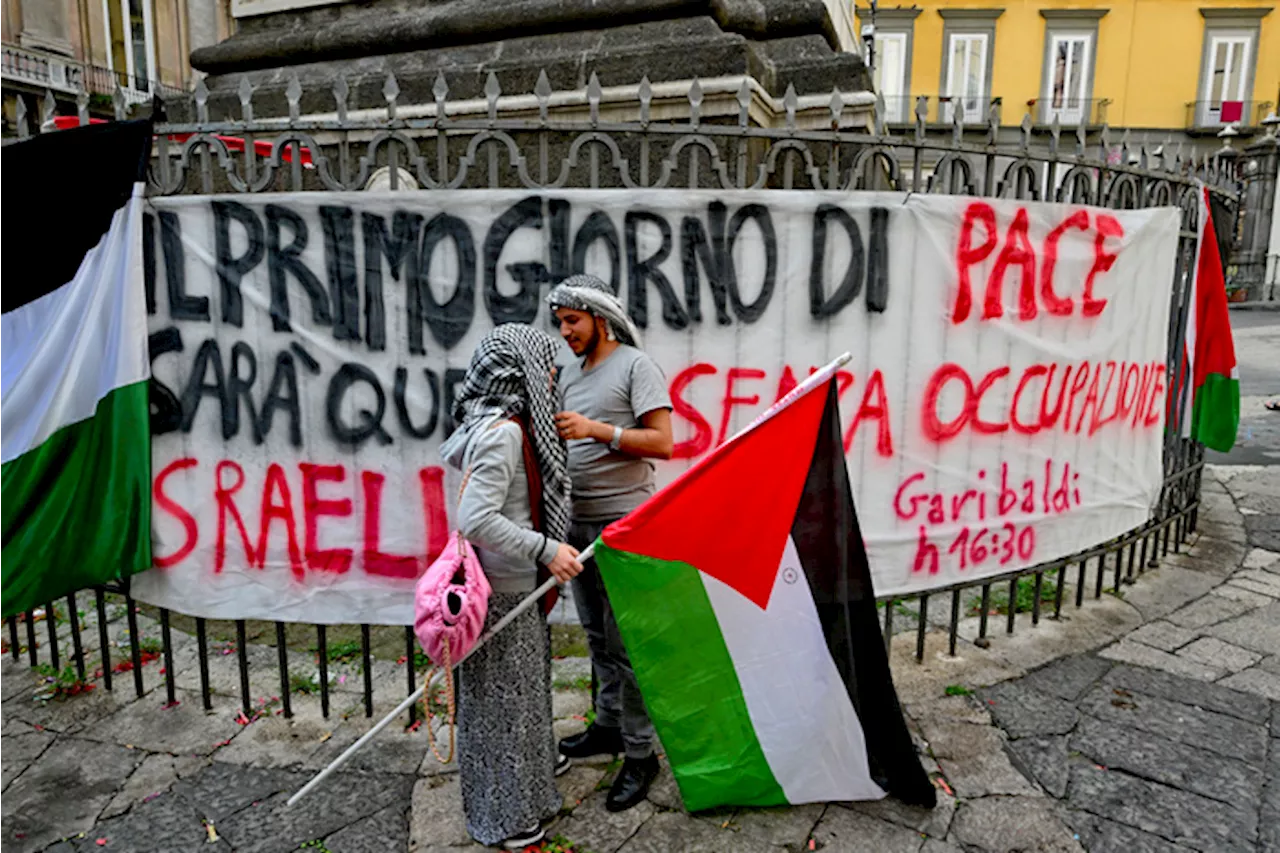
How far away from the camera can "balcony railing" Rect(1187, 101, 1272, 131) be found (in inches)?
1161

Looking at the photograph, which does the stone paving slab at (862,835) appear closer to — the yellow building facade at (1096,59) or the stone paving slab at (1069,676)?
the stone paving slab at (1069,676)

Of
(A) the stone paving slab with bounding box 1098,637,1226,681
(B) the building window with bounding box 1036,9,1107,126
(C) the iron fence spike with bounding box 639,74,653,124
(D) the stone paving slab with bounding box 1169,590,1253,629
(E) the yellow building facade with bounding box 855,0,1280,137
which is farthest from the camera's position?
(B) the building window with bounding box 1036,9,1107,126

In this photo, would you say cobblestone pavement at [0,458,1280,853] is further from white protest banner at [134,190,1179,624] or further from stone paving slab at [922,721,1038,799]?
white protest banner at [134,190,1179,624]

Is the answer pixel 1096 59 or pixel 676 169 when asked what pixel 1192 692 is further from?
pixel 1096 59

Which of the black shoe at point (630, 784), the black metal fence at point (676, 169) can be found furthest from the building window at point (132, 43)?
the black shoe at point (630, 784)

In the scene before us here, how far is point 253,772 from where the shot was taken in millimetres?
3100

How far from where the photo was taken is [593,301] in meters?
2.75

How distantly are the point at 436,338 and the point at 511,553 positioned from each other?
1.15 metres

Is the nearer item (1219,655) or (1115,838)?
(1115,838)

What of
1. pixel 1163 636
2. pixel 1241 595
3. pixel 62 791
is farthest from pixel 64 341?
pixel 1241 595

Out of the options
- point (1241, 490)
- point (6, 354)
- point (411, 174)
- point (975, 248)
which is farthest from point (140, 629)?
point (1241, 490)

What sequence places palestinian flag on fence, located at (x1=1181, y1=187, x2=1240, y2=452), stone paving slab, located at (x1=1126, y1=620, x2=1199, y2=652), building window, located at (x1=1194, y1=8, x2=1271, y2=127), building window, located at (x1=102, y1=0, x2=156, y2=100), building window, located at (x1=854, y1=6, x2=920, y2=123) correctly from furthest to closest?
building window, located at (x1=854, y1=6, x2=920, y2=123) < building window, located at (x1=1194, y1=8, x2=1271, y2=127) < building window, located at (x1=102, y1=0, x2=156, y2=100) < palestinian flag on fence, located at (x1=1181, y1=187, x2=1240, y2=452) < stone paving slab, located at (x1=1126, y1=620, x2=1199, y2=652)

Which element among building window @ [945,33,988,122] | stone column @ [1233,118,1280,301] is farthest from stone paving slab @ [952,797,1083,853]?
building window @ [945,33,988,122]

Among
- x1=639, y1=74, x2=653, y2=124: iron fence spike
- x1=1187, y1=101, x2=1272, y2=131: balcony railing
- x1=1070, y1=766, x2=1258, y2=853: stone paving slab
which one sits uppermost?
x1=1187, y1=101, x2=1272, y2=131: balcony railing
